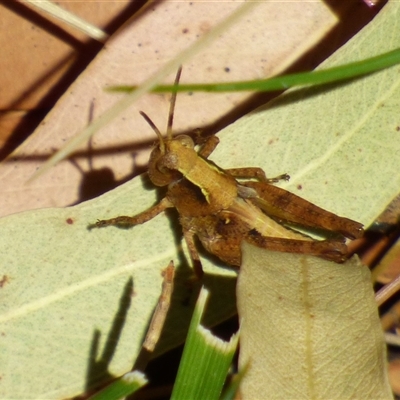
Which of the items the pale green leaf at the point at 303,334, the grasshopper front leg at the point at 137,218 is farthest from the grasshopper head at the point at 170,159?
the pale green leaf at the point at 303,334

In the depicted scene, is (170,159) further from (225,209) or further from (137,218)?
(225,209)

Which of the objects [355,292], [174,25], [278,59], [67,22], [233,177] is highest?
[67,22]

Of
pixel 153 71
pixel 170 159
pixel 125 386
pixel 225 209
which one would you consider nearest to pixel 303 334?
pixel 125 386

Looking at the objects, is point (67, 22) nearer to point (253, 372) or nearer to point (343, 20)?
point (343, 20)

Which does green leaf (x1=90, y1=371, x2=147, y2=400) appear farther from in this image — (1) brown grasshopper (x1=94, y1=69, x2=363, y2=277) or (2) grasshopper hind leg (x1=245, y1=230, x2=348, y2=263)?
(2) grasshopper hind leg (x1=245, y1=230, x2=348, y2=263)

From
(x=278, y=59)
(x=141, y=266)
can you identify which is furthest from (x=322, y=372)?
(x=278, y=59)

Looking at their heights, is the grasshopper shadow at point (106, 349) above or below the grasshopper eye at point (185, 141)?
below

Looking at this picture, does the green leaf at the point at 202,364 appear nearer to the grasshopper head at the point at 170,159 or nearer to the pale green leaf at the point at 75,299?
the pale green leaf at the point at 75,299
